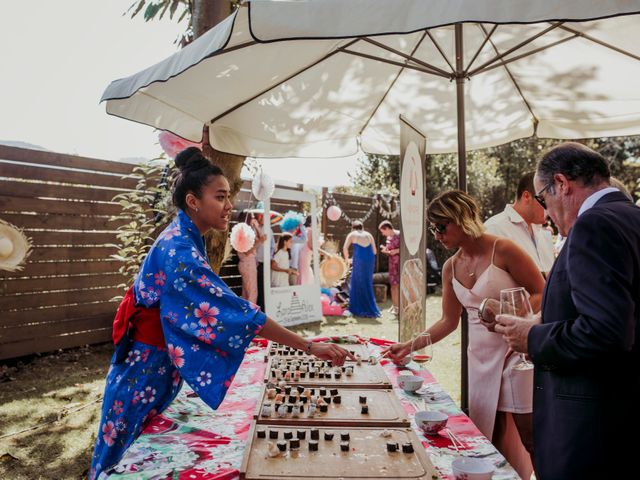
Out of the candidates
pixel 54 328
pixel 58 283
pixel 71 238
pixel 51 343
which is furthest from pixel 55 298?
pixel 71 238

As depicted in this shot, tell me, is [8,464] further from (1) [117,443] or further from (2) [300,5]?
(2) [300,5]

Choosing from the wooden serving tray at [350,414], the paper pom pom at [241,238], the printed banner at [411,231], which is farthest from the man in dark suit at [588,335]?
the paper pom pom at [241,238]

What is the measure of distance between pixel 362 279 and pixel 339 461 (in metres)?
9.20

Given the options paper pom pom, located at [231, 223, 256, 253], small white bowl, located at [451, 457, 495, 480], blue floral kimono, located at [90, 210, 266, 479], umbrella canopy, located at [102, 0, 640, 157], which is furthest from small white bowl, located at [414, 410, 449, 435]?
paper pom pom, located at [231, 223, 256, 253]

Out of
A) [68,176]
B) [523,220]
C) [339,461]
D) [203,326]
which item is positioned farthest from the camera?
[68,176]

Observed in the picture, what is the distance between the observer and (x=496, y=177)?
60.7 ft

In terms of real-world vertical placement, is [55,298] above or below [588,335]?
below

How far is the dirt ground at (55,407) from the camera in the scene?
3508 millimetres

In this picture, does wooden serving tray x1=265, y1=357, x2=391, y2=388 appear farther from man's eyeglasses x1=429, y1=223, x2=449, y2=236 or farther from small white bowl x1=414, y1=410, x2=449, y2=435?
man's eyeglasses x1=429, y1=223, x2=449, y2=236

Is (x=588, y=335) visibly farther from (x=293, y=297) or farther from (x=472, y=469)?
(x=293, y=297)

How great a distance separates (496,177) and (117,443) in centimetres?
1843

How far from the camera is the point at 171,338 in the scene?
6.05ft

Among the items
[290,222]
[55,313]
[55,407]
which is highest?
[290,222]

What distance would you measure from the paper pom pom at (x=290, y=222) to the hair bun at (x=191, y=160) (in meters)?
7.19
